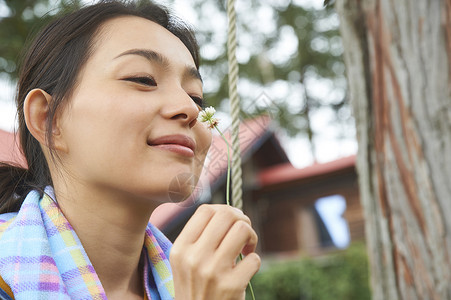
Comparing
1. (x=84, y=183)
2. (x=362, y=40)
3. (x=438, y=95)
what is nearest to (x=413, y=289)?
(x=438, y=95)

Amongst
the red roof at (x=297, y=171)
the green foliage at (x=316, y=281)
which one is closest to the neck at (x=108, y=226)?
the green foliage at (x=316, y=281)

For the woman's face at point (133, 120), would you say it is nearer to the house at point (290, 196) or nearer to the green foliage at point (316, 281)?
the green foliage at point (316, 281)

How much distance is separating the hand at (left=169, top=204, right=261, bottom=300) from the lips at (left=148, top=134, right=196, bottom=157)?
0.67 ft

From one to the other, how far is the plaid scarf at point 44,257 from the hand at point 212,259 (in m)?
0.32

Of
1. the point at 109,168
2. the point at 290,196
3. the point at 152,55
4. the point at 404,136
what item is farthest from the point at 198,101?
the point at 290,196

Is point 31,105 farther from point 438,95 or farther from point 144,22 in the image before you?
point 438,95

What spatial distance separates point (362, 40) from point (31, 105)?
1218 mm

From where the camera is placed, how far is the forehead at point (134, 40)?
1262 millimetres

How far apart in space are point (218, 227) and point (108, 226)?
0.41 m

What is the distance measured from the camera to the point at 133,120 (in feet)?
3.74

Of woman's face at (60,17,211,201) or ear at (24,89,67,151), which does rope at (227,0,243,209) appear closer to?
woman's face at (60,17,211,201)

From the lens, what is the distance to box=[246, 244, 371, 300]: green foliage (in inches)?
354

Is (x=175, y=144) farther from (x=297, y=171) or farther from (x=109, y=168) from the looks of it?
(x=297, y=171)

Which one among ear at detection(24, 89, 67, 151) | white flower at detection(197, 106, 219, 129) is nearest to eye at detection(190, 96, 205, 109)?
white flower at detection(197, 106, 219, 129)
